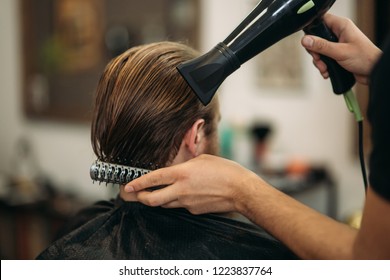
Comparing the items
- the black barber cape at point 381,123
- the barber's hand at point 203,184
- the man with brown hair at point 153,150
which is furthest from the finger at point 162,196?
the black barber cape at point 381,123

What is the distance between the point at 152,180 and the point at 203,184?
0.11m

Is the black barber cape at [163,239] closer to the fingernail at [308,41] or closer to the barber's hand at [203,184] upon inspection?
the barber's hand at [203,184]

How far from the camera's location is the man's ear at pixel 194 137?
107 cm

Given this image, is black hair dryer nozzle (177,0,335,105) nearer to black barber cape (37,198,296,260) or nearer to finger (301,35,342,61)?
finger (301,35,342,61)

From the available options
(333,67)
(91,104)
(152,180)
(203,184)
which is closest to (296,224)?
(203,184)

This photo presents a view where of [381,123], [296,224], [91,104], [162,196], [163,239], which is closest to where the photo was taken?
[381,123]

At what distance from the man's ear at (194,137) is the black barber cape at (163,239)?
0.15 meters

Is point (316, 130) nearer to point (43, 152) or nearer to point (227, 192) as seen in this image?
point (227, 192)

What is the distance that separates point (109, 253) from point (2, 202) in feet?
8.98

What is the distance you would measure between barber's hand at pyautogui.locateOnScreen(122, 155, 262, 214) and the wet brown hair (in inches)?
4.1

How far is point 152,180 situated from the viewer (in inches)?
38.4

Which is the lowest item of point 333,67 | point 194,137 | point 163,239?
point 163,239

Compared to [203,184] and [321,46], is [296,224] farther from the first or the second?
[321,46]
